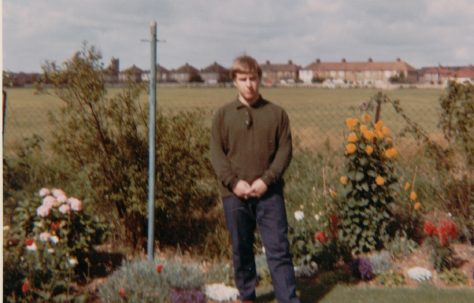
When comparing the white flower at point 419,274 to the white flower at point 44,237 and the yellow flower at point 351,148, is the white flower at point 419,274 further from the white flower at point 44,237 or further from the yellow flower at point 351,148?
the white flower at point 44,237

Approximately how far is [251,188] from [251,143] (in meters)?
0.32

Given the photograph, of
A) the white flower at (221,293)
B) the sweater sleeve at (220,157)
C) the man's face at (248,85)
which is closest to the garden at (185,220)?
the white flower at (221,293)

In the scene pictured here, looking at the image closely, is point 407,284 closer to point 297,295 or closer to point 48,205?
point 297,295

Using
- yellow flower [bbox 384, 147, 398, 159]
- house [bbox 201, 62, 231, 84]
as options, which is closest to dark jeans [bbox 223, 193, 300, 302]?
house [bbox 201, 62, 231, 84]

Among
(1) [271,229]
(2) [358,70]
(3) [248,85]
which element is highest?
(2) [358,70]

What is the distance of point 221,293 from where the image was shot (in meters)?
4.65

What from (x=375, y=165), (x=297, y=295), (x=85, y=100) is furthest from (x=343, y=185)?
(x=85, y=100)

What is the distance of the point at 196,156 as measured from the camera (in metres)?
5.70

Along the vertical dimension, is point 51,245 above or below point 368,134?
below

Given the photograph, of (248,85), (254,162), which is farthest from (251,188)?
(248,85)

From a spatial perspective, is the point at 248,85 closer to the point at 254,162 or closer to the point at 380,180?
the point at 254,162

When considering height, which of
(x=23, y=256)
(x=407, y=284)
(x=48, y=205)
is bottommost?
(x=407, y=284)

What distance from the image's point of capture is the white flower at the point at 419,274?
502 cm

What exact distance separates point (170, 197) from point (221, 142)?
4.80 ft
